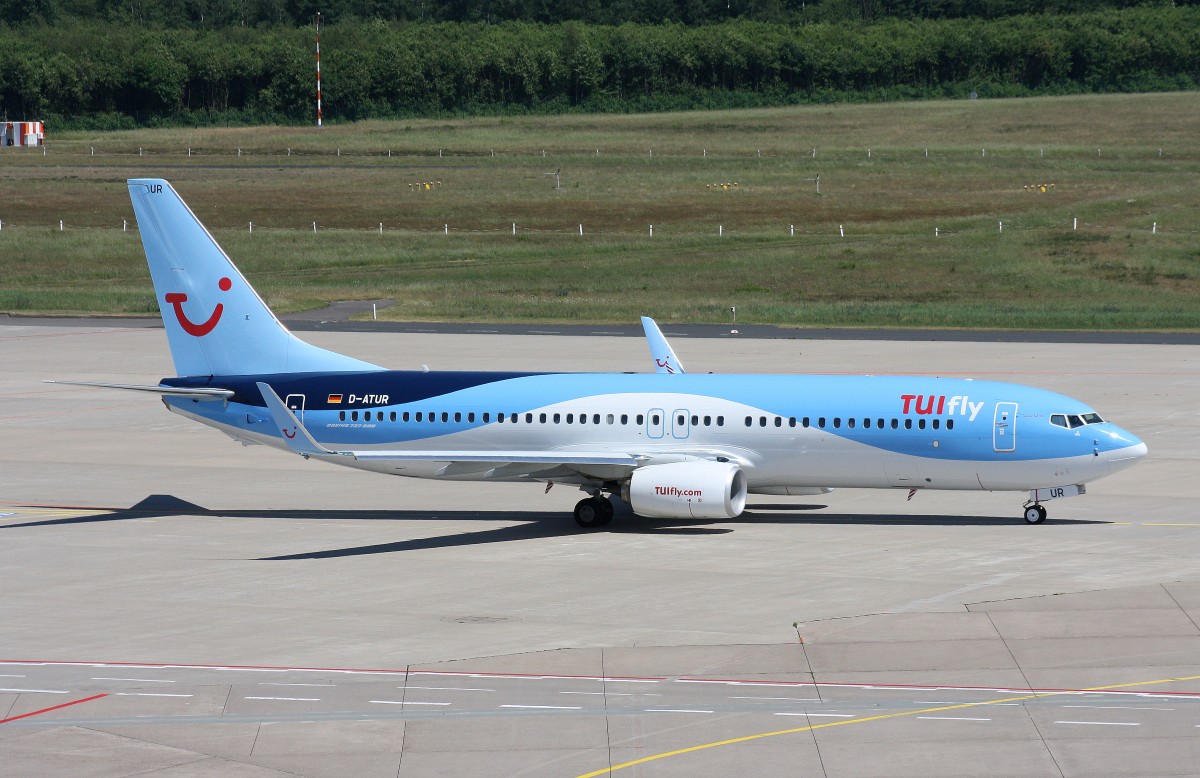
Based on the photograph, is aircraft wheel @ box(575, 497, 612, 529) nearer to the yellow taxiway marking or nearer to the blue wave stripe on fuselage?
the blue wave stripe on fuselage

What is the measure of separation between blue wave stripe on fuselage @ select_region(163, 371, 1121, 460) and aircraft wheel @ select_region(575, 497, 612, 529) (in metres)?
1.81

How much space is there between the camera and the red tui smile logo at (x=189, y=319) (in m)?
45.8

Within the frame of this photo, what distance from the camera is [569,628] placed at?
32281mm

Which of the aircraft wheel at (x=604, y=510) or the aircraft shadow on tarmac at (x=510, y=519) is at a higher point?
the aircraft wheel at (x=604, y=510)

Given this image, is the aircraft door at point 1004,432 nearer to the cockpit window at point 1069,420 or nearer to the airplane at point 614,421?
the airplane at point 614,421

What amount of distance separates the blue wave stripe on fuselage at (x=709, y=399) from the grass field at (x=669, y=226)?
163ft

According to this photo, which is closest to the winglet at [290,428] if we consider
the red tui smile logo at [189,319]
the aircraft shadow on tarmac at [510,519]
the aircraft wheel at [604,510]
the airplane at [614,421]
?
the airplane at [614,421]

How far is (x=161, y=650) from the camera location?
101 feet

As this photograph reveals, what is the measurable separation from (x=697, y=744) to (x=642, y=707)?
213cm

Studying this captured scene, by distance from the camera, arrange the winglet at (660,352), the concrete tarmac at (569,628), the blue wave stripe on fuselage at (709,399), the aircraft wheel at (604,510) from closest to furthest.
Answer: the concrete tarmac at (569,628) < the blue wave stripe on fuselage at (709,399) < the aircraft wheel at (604,510) < the winglet at (660,352)

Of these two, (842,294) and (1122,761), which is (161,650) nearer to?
(1122,761)

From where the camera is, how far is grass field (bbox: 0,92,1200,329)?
106 metres

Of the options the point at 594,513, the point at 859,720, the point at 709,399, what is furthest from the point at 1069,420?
the point at 859,720

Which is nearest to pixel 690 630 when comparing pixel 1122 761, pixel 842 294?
pixel 1122 761
